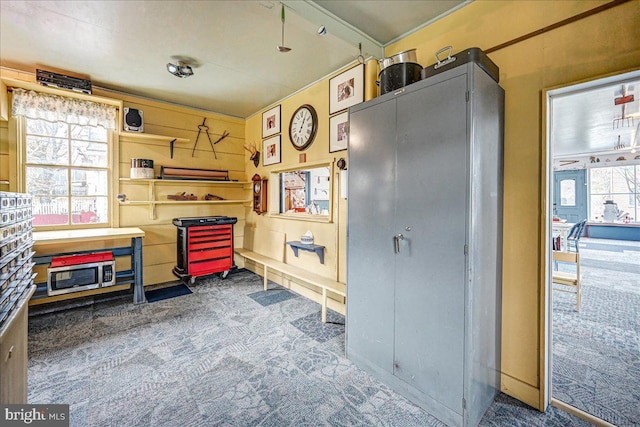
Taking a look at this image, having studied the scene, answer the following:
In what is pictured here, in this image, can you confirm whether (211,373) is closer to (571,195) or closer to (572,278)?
(572,278)

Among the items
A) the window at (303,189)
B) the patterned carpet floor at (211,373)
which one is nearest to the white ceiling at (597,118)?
the patterned carpet floor at (211,373)

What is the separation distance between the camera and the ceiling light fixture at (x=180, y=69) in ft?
9.82

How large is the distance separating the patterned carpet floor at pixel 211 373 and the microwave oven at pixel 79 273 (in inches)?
→ 12.6

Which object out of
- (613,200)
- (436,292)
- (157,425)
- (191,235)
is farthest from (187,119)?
(613,200)

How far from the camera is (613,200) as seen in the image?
342 inches

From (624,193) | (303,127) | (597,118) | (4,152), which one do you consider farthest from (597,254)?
(4,152)

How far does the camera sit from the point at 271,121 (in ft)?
14.1

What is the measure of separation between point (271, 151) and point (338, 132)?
1.58 metres

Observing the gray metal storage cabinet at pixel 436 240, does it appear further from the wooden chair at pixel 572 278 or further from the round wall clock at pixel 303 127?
the wooden chair at pixel 572 278

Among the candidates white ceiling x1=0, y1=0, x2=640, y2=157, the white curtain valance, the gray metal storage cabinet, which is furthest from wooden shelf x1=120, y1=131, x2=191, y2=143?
the gray metal storage cabinet

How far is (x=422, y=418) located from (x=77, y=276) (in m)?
3.81

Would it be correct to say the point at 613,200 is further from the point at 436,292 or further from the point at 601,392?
the point at 436,292

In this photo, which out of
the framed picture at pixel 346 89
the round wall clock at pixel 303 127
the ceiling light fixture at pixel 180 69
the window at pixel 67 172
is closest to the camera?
the framed picture at pixel 346 89

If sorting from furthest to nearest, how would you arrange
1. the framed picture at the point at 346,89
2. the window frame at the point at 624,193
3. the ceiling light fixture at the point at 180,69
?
1. the window frame at the point at 624,193
2. the ceiling light fixture at the point at 180,69
3. the framed picture at the point at 346,89
